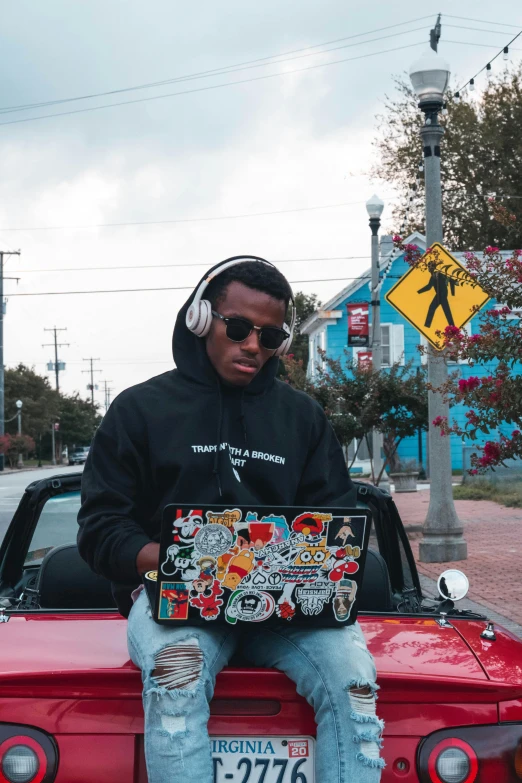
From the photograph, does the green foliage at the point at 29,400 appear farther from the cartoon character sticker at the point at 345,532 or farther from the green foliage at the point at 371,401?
the cartoon character sticker at the point at 345,532

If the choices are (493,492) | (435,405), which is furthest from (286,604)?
(493,492)

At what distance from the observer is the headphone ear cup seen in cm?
304

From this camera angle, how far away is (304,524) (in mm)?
2469

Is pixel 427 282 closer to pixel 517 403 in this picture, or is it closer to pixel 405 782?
pixel 517 403

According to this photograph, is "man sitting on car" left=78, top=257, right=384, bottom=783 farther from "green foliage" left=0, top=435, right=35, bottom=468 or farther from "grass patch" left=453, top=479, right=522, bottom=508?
"green foliage" left=0, top=435, right=35, bottom=468

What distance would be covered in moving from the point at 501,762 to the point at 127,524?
1105mm

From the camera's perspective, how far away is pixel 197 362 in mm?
3064

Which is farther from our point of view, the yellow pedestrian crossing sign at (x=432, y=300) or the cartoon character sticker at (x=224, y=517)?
the yellow pedestrian crossing sign at (x=432, y=300)

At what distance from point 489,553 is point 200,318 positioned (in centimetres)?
1035

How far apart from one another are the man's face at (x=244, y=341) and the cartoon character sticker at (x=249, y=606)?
726 millimetres

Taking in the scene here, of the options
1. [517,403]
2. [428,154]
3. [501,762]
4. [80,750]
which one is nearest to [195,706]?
[80,750]

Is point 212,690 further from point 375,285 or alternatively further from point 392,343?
point 392,343

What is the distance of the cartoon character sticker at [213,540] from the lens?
96.2 inches

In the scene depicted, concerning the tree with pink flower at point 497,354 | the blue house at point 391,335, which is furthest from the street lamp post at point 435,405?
the blue house at point 391,335
